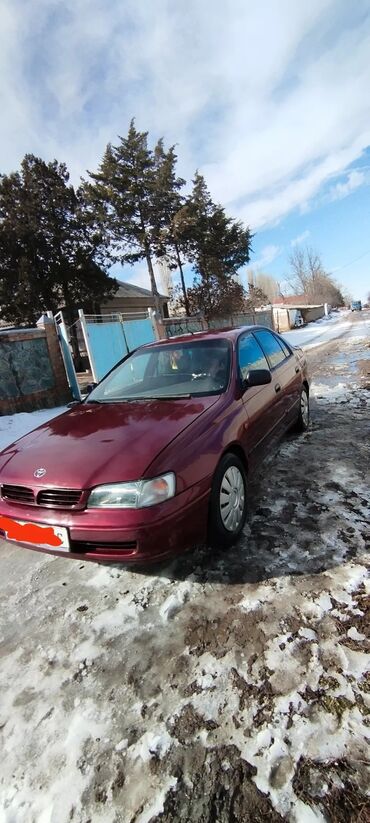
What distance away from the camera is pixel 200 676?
1.81 meters

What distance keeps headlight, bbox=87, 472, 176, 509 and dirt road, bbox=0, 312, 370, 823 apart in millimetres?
697

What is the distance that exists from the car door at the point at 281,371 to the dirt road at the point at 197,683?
Result: 1374 millimetres

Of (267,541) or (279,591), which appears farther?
(267,541)

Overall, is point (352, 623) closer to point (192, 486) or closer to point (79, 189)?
point (192, 486)

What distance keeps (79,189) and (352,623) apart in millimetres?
25001

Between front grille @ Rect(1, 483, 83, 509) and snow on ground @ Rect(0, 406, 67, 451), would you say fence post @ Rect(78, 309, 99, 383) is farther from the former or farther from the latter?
front grille @ Rect(1, 483, 83, 509)

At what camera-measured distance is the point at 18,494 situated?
2359mm

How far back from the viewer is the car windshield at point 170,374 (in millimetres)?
3137

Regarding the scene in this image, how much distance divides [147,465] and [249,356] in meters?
1.92

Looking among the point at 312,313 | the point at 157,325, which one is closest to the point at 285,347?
the point at 157,325

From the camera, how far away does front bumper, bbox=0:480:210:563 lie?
2.03 m

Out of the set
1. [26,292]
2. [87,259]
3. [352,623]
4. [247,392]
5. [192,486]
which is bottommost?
[352,623]

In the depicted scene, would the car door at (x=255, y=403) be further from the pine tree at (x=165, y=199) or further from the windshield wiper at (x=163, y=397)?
the pine tree at (x=165, y=199)

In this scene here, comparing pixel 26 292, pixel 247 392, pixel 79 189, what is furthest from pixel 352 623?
pixel 79 189
